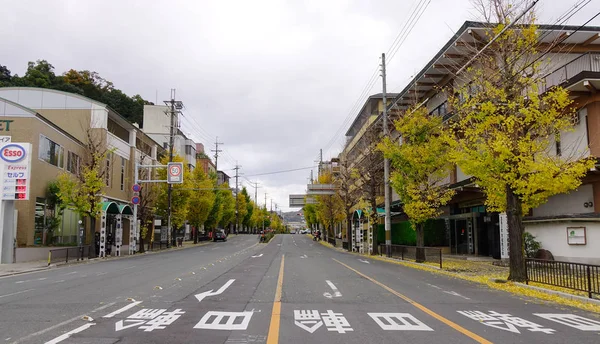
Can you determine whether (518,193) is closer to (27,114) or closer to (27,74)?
(27,114)

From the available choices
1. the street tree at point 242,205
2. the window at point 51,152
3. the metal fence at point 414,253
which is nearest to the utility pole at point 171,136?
the window at point 51,152

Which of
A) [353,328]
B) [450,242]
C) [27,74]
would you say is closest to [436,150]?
[450,242]

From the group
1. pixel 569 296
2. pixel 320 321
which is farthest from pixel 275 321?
pixel 569 296

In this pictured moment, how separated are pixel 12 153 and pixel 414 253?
23930 millimetres

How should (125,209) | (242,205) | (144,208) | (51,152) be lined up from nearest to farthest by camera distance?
(51,152)
(125,209)
(144,208)
(242,205)

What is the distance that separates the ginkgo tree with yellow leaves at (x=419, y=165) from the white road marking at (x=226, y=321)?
1746 cm

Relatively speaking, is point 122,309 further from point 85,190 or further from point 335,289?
point 85,190

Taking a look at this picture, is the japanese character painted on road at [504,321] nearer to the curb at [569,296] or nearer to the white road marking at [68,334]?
the curb at [569,296]

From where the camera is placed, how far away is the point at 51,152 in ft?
105

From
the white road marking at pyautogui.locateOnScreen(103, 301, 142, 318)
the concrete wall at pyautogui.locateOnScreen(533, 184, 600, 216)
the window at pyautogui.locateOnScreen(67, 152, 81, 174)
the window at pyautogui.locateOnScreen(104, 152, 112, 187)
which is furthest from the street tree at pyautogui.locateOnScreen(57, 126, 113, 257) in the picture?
the concrete wall at pyautogui.locateOnScreen(533, 184, 600, 216)

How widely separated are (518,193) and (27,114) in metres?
29.4

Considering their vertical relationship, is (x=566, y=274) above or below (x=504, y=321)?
above

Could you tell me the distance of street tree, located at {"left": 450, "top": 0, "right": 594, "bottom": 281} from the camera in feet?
46.3

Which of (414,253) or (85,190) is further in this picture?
(85,190)
